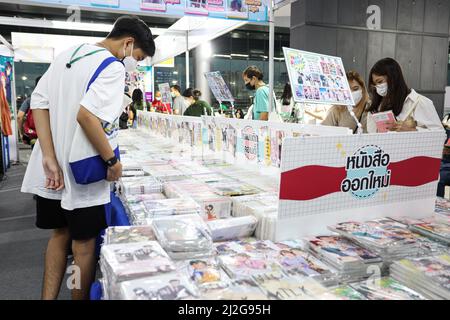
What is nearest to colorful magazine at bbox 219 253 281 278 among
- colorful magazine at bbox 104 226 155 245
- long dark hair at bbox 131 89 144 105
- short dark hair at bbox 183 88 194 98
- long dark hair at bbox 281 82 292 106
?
colorful magazine at bbox 104 226 155 245

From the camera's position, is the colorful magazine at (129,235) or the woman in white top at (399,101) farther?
the woman in white top at (399,101)

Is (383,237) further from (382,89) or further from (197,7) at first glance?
(197,7)

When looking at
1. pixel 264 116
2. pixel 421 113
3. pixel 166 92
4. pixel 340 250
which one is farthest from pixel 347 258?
pixel 166 92

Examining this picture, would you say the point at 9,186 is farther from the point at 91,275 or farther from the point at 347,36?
the point at 347,36

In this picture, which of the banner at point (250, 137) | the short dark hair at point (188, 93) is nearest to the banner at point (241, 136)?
the banner at point (250, 137)

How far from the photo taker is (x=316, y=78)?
78.5 inches

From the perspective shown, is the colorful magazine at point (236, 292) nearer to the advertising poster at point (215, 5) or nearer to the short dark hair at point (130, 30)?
the short dark hair at point (130, 30)

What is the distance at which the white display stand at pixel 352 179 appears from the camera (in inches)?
58.2

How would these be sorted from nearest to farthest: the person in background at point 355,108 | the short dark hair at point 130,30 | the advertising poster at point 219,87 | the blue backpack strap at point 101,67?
the blue backpack strap at point 101,67, the short dark hair at point 130,30, the person in background at point 355,108, the advertising poster at point 219,87

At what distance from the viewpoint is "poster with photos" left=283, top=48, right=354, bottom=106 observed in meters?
1.89

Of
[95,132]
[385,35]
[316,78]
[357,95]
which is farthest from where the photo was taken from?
[385,35]

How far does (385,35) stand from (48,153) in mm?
7750
